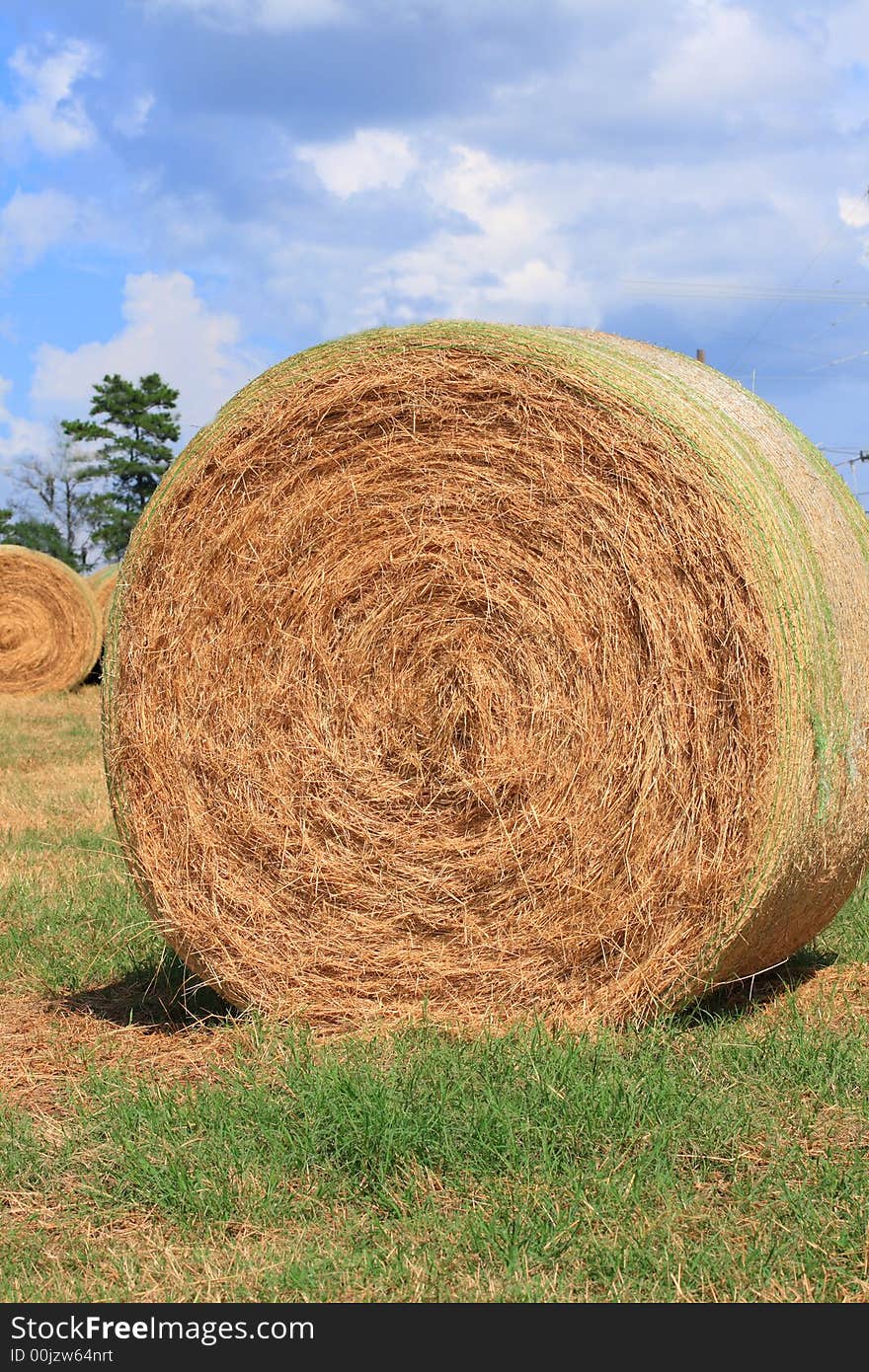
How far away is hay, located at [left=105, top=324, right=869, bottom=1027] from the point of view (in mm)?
4578

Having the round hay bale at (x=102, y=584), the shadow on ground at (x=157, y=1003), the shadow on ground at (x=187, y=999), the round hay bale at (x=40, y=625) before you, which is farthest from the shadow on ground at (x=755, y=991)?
the round hay bale at (x=102, y=584)

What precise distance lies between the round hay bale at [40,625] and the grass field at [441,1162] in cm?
1291

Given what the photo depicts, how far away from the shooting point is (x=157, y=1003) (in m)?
5.57

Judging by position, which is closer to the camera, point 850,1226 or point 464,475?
point 850,1226

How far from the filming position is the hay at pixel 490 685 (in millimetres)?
4578

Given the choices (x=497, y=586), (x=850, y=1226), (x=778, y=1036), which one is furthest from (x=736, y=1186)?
(x=497, y=586)

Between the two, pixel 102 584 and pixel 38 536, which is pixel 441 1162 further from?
pixel 38 536

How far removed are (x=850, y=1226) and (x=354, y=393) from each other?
10.3 ft

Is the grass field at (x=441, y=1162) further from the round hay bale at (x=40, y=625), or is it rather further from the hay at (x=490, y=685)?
the round hay bale at (x=40, y=625)

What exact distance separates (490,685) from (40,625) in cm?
1368

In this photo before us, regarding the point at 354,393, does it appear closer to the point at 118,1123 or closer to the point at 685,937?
the point at 685,937

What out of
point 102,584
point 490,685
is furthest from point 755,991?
point 102,584

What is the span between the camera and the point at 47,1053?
196 inches
